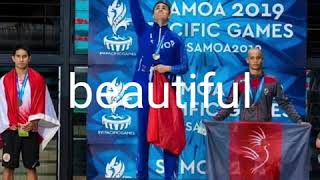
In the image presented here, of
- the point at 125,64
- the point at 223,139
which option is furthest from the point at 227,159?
the point at 125,64

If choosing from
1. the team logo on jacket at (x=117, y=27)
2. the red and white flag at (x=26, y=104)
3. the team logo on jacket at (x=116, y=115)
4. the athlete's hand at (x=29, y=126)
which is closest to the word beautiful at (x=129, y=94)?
the team logo on jacket at (x=116, y=115)

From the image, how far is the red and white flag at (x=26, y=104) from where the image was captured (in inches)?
304

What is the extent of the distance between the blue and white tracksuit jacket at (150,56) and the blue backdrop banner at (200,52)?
7cm

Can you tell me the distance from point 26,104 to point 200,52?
230cm

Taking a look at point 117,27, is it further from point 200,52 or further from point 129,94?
point 200,52

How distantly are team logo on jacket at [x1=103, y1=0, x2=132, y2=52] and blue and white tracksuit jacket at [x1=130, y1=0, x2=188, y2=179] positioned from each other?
115 mm

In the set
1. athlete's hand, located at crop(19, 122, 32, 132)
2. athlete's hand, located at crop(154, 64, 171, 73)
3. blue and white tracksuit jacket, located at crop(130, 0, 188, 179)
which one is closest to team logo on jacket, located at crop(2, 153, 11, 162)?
athlete's hand, located at crop(19, 122, 32, 132)

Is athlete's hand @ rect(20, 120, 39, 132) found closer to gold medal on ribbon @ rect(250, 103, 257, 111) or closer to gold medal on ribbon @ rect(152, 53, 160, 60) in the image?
gold medal on ribbon @ rect(152, 53, 160, 60)

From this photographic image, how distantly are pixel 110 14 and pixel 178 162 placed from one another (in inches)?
80.1

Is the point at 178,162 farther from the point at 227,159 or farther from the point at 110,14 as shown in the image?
the point at 110,14

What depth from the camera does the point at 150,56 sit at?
8711 millimetres

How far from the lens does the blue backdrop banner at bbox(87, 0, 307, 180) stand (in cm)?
871

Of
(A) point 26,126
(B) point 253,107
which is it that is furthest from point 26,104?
(B) point 253,107

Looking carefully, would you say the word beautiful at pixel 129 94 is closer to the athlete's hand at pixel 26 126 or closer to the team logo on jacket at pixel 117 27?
the team logo on jacket at pixel 117 27
